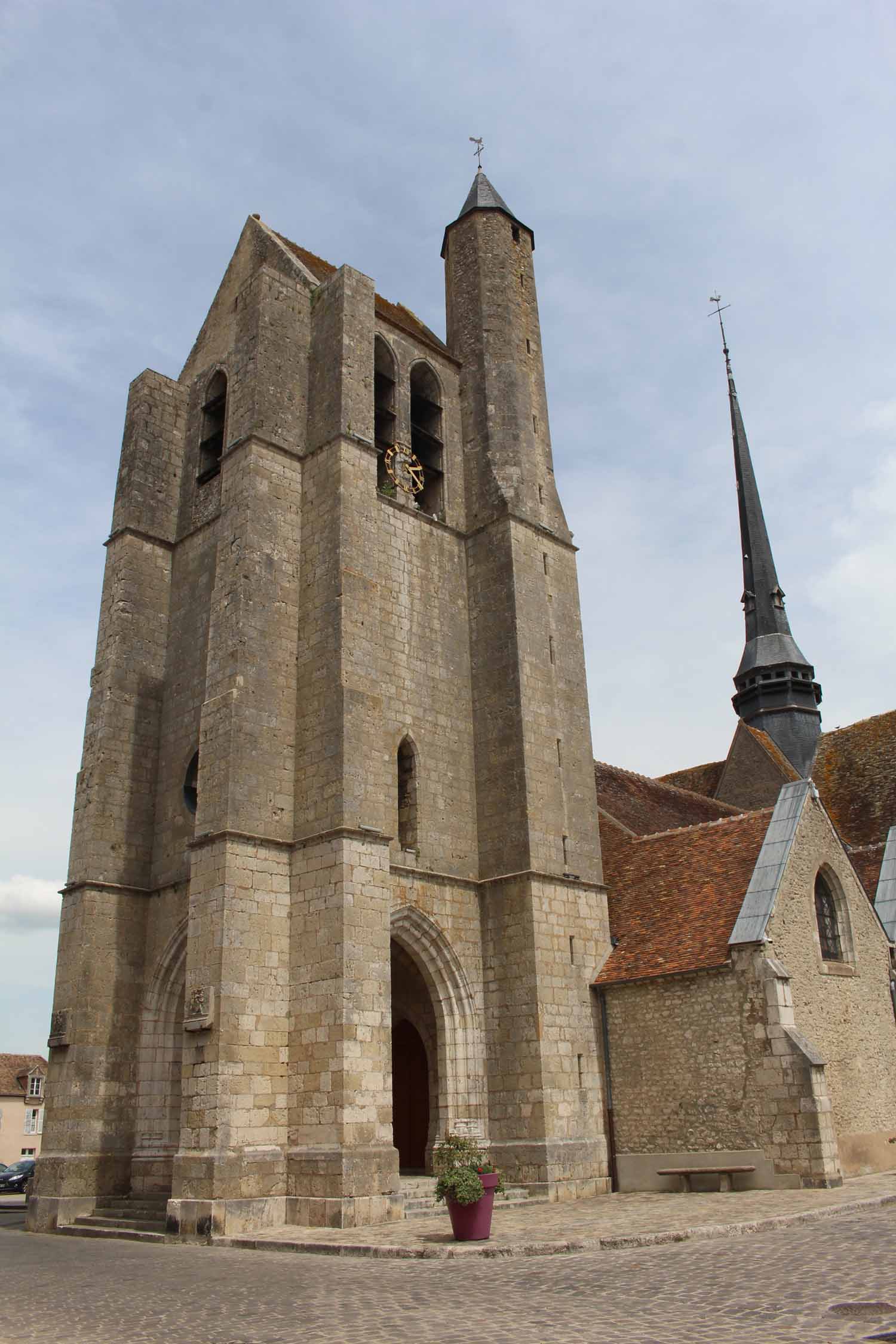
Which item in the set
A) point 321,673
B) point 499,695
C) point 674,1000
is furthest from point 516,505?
point 674,1000

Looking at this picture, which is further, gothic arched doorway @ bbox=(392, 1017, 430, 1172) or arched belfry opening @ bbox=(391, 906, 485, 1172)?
gothic arched doorway @ bbox=(392, 1017, 430, 1172)

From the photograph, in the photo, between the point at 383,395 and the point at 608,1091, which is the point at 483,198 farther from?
the point at 608,1091

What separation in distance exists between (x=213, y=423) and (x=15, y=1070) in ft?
110

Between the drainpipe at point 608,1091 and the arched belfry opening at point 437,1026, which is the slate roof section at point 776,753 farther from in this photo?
the arched belfry opening at point 437,1026

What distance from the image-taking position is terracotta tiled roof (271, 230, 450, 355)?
20.5m

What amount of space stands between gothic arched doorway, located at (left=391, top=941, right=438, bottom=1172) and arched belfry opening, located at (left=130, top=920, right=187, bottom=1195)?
11.1 feet

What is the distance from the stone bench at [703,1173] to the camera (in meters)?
14.2

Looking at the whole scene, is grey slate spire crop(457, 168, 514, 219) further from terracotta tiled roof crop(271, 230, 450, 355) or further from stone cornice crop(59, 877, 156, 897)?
stone cornice crop(59, 877, 156, 897)

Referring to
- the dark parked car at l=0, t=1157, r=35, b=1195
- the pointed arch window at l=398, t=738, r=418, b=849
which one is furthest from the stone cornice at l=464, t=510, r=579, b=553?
the dark parked car at l=0, t=1157, r=35, b=1195

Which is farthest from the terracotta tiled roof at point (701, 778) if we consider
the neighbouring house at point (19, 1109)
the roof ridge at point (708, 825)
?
the neighbouring house at point (19, 1109)

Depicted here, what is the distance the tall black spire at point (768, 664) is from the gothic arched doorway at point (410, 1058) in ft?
50.3

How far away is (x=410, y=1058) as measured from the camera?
18.0 m

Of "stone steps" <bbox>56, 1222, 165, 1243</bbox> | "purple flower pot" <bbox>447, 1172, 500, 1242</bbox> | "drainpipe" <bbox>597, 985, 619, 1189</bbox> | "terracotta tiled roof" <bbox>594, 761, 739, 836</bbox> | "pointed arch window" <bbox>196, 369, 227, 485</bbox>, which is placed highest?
"pointed arch window" <bbox>196, 369, 227, 485</bbox>

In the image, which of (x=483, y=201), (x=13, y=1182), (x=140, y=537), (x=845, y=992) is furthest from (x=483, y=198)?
(x=13, y=1182)
